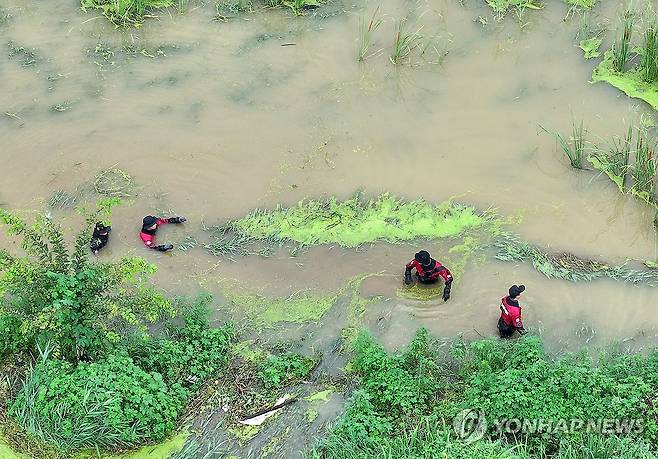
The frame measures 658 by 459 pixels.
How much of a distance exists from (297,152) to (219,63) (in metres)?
1.66

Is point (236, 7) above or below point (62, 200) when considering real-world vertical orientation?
above

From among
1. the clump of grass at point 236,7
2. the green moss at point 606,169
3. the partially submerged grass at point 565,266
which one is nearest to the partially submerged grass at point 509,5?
the green moss at point 606,169

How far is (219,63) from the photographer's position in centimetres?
807

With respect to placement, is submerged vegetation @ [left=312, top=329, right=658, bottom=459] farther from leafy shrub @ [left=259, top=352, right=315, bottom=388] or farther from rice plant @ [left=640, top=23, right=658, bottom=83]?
rice plant @ [left=640, top=23, right=658, bottom=83]

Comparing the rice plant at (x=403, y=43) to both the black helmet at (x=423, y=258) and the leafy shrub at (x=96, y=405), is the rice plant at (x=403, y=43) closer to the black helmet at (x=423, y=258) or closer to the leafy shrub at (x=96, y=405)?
the black helmet at (x=423, y=258)

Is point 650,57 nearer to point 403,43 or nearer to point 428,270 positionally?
point 403,43

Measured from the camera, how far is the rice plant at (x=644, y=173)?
6.41 meters

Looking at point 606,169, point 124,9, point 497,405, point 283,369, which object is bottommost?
point 283,369

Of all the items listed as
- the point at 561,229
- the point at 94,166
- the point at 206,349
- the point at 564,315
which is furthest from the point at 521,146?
the point at 94,166

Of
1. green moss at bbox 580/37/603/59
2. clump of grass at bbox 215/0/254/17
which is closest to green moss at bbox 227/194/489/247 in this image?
green moss at bbox 580/37/603/59

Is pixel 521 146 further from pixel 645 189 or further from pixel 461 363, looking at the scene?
pixel 461 363

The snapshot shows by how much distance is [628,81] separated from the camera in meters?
7.51

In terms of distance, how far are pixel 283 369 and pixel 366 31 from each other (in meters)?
4.41

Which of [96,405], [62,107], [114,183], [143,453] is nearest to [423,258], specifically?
[143,453]
